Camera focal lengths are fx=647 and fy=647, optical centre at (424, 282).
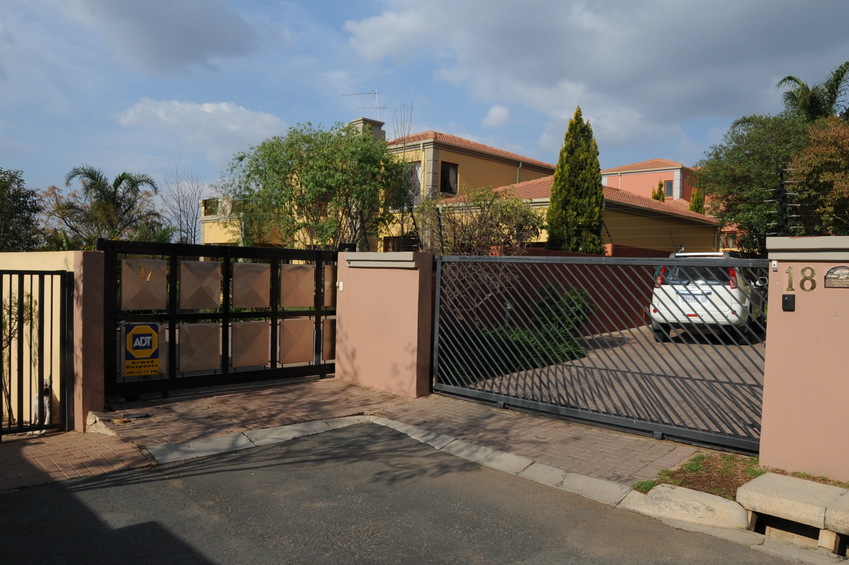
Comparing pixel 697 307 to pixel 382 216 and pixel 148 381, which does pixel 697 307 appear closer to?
pixel 148 381

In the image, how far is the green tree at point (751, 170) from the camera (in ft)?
74.4

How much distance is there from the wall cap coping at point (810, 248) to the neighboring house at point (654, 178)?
3989cm

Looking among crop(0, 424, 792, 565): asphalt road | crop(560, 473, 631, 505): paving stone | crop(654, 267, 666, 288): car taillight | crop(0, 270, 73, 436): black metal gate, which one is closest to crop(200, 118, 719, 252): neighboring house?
crop(654, 267, 666, 288): car taillight

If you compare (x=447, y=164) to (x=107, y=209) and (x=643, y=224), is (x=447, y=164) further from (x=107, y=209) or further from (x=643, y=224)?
(x=107, y=209)

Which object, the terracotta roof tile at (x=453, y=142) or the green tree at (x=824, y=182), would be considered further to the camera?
the terracotta roof tile at (x=453, y=142)

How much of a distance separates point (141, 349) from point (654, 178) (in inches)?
1702

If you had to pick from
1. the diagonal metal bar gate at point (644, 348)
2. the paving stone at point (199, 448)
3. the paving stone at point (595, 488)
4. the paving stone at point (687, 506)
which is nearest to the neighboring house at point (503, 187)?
the diagonal metal bar gate at point (644, 348)

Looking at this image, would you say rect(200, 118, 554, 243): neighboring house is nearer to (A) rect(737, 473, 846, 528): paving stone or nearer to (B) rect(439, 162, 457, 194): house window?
(B) rect(439, 162, 457, 194): house window

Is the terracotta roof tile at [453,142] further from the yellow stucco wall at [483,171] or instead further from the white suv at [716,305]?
the white suv at [716,305]

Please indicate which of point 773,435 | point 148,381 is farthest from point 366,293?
point 773,435

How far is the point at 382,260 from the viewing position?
923cm

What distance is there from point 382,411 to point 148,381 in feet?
10.1

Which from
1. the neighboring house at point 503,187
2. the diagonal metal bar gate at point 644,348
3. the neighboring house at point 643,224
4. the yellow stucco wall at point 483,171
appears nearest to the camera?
the diagonal metal bar gate at point 644,348

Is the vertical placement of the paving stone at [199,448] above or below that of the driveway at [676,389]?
below
